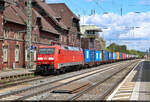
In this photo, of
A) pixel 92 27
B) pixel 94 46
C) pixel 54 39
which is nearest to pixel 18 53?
pixel 54 39

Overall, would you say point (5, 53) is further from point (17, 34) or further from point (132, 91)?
point (132, 91)

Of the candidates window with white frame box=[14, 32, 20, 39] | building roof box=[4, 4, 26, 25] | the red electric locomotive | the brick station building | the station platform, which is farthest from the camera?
window with white frame box=[14, 32, 20, 39]

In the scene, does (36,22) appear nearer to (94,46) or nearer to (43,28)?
(43,28)

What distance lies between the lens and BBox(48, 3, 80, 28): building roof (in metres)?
59.5

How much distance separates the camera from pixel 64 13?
6141 centimetres

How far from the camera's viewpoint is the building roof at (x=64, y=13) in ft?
195

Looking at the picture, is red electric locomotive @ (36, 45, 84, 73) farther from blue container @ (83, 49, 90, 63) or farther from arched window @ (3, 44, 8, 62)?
blue container @ (83, 49, 90, 63)

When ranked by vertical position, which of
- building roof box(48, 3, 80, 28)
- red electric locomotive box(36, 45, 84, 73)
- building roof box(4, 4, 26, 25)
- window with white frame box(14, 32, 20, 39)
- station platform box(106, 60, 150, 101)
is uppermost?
building roof box(48, 3, 80, 28)

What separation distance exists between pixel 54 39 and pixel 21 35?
1358cm

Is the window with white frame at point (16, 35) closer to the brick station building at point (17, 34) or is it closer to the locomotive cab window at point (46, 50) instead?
the brick station building at point (17, 34)

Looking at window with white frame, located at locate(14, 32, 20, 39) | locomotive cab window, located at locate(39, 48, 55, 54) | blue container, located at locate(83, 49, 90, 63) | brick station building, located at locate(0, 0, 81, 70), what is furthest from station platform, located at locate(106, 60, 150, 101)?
window with white frame, located at locate(14, 32, 20, 39)

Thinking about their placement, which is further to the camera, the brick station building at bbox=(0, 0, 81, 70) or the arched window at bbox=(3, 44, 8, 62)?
the arched window at bbox=(3, 44, 8, 62)

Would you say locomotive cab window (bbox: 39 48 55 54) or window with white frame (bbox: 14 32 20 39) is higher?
window with white frame (bbox: 14 32 20 39)

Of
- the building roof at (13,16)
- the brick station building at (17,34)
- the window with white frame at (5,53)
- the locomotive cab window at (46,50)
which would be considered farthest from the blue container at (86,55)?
the locomotive cab window at (46,50)
